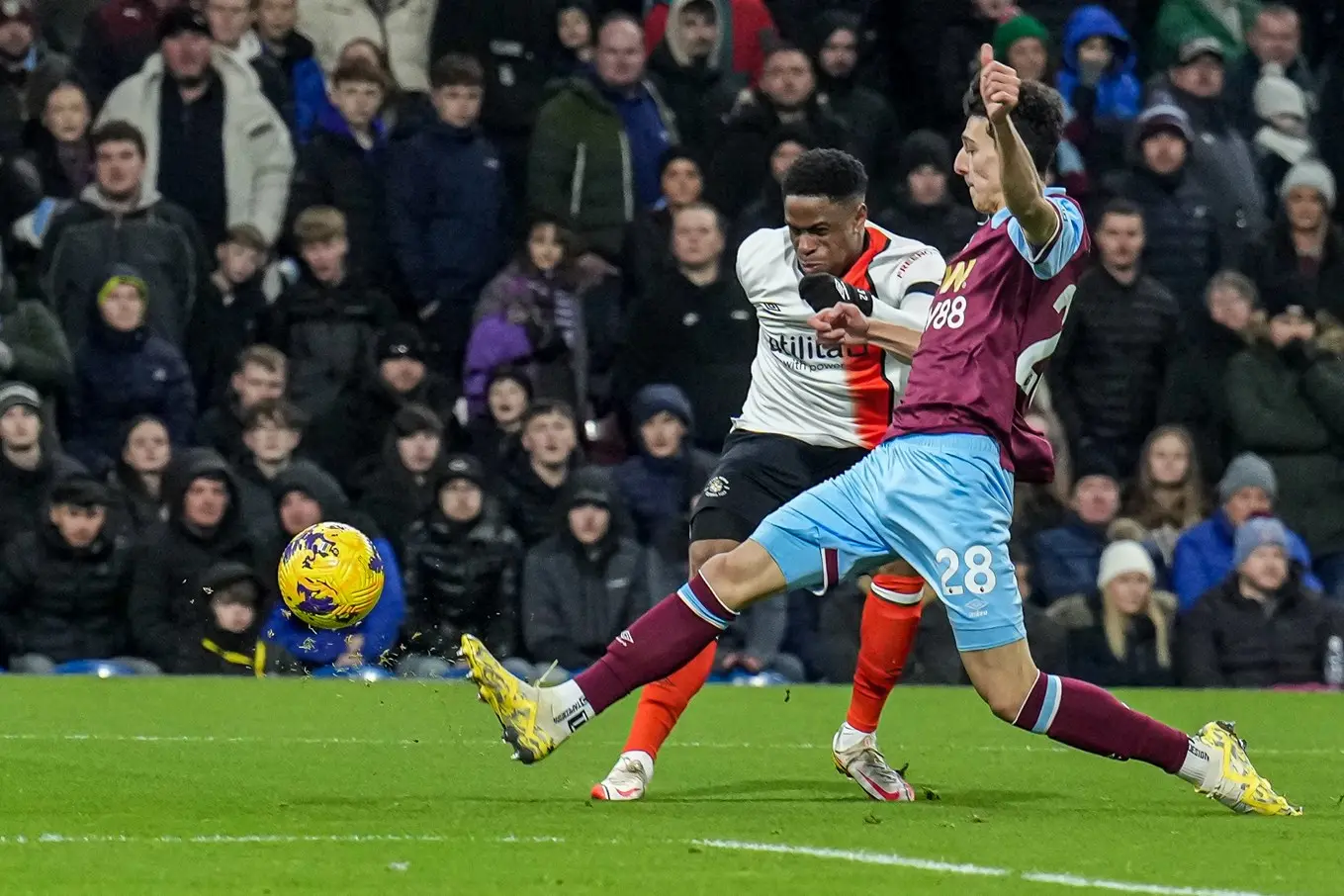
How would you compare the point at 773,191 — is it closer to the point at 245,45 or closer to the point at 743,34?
the point at 743,34

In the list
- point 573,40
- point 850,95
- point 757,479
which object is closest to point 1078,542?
point 850,95

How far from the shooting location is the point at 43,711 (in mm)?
11336

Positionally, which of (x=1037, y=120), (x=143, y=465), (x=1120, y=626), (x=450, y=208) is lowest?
(x=1120, y=626)

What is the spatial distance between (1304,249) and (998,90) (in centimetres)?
960

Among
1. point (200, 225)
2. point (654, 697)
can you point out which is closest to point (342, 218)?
point (200, 225)

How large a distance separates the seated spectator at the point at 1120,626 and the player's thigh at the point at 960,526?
22.2 feet

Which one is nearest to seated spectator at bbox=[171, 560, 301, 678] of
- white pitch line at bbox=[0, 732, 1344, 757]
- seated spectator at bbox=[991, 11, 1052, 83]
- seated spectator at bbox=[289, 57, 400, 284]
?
seated spectator at bbox=[289, 57, 400, 284]

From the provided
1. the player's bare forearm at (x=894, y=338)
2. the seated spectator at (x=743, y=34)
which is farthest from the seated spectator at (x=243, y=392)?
the player's bare forearm at (x=894, y=338)

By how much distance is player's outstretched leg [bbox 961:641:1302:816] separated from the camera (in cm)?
742

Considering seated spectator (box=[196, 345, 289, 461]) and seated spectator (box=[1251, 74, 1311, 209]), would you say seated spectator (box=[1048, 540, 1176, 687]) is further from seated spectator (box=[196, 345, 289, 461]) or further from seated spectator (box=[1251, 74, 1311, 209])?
seated spectator (box=[196, 345, 289, 461])

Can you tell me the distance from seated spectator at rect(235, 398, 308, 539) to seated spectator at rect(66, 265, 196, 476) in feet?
A: 1.73

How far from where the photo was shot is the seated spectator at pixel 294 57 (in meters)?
15.9

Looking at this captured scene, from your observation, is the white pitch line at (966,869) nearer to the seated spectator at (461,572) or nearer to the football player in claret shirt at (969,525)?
the football player in claret shirt at (969,525)

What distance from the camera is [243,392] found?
1468 cm
